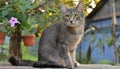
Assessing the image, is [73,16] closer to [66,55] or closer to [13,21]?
[66,55]

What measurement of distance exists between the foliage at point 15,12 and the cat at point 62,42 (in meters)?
0.25

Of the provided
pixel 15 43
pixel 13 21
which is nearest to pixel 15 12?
pixel 13 21

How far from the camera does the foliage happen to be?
265 centimetres

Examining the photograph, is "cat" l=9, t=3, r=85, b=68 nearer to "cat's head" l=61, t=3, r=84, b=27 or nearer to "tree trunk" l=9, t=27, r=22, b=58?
"cat's head" l=61, t=3, r=84, b=27

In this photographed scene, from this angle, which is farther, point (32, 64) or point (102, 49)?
point (102, 49)

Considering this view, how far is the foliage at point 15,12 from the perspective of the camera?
2.65 m

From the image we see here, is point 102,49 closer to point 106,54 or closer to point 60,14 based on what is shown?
point 106,54

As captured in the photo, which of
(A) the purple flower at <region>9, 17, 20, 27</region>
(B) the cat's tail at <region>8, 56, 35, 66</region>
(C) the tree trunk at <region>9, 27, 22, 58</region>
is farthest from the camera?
(C) the tree trunk at <region>9, 27, 22, 58</region>

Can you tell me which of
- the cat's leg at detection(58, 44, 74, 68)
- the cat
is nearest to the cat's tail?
the cat

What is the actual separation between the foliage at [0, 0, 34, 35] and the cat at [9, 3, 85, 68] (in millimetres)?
247

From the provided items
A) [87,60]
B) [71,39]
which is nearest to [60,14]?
[71,39]

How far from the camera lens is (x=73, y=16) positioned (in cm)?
270

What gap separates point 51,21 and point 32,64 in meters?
0.58

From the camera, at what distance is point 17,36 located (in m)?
2.98
